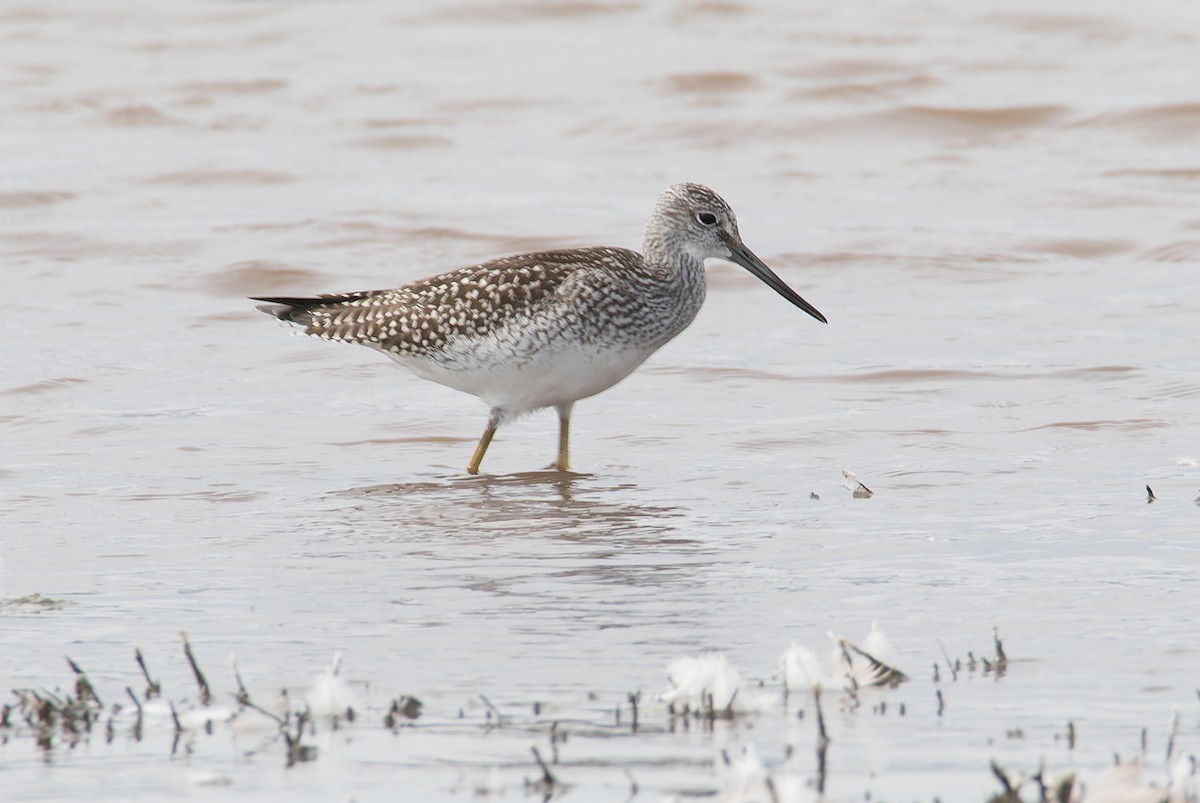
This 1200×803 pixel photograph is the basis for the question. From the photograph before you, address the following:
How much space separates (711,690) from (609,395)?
5.97 meters

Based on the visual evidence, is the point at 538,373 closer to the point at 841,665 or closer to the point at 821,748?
the point at 841,665

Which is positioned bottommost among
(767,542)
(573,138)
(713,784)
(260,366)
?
(713,784)

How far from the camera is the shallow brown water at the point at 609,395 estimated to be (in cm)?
514

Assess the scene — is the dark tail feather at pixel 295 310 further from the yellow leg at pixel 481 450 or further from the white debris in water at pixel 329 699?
the white debris in water at pixel 329 699

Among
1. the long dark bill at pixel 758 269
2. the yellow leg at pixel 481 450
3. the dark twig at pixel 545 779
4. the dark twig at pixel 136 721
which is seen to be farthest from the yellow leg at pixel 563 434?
the dark twig at pixel 545 779

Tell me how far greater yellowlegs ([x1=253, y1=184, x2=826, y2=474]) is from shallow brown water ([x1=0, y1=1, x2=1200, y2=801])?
Answer: 0.49 meters

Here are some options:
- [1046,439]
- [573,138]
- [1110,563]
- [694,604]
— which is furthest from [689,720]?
[573,138]

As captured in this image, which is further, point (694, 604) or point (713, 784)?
point (694, 604)

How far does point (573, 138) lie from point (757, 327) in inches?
236

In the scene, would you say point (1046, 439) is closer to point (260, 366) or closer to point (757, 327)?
point (757, 327)

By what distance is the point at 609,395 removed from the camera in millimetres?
10758

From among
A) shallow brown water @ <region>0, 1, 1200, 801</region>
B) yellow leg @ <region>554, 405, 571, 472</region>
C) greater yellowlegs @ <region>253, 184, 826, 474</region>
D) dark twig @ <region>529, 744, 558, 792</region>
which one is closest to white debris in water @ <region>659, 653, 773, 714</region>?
shallow brown water @ <region>0, 1, 1200, 801</region>

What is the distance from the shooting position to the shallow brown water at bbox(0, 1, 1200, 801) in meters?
5.14

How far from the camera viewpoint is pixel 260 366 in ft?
37.1
